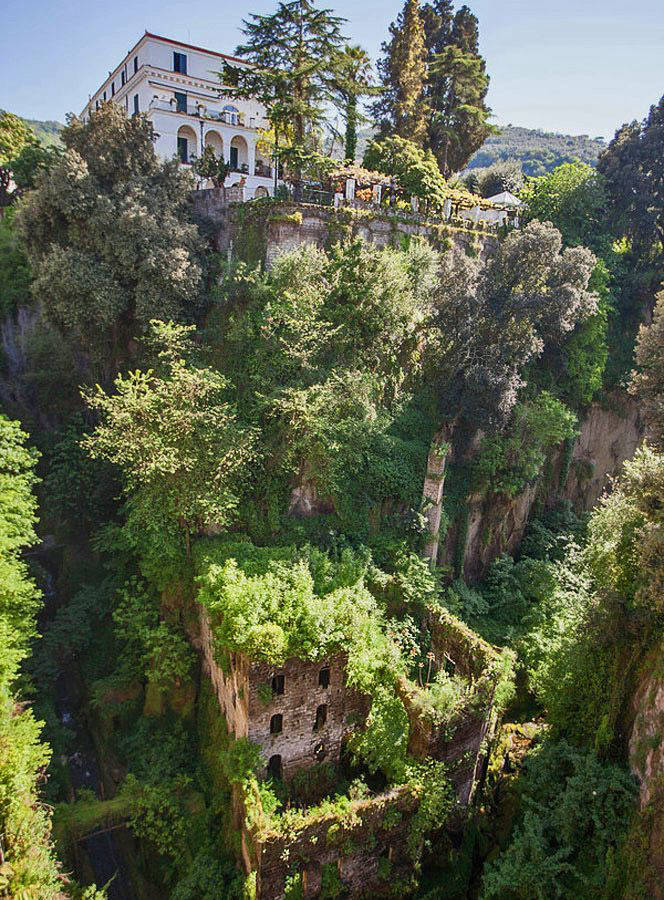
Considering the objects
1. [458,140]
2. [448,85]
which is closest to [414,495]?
[458,140]

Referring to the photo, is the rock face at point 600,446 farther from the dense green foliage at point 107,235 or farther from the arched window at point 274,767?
the dense green foliage at point 107,235

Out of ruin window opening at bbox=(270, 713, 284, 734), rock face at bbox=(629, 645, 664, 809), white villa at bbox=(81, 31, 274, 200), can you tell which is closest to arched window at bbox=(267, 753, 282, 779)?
ruin window opening at bbox=(270, 713, 284, 734)

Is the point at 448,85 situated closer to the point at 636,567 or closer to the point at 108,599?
the point at 636,567

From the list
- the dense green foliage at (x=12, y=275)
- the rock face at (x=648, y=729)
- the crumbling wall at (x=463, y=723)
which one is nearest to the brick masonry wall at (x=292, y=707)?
the crumbling wall at (x=463, y=723)

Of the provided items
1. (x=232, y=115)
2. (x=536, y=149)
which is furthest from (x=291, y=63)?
(x=536, y=149)

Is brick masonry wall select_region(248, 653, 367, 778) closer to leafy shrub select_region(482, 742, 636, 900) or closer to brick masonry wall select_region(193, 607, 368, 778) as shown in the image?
brick masonry wall select_region(193, 607, 368, 778)

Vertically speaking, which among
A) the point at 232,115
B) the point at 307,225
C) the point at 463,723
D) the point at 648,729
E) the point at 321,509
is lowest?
the point at 463,723

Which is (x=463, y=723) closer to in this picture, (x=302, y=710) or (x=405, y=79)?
(x=302, y=710)
